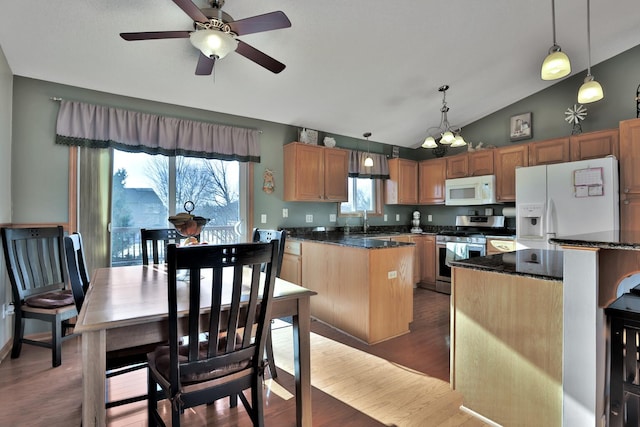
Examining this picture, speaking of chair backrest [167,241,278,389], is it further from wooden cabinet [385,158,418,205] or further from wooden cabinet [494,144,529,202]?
wooden cabinet [385,158,418,205]

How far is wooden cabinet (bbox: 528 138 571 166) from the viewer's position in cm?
371

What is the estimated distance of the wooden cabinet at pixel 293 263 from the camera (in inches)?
147

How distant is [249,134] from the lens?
388cm

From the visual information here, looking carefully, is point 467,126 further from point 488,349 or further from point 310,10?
point 488,349

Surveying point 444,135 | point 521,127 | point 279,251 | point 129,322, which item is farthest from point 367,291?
point 521,127

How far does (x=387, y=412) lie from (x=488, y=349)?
684 mm

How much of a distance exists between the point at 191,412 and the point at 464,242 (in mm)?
3774

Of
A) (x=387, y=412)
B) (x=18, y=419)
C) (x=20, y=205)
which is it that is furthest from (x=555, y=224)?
(x=20, y=205)

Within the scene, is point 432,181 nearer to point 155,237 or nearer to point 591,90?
point 591,90

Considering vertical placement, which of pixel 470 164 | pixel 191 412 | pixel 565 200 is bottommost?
pixel 191 412

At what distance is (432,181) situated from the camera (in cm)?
521

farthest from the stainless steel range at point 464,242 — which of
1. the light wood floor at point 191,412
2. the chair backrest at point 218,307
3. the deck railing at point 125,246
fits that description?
the deck railing at point 125,246

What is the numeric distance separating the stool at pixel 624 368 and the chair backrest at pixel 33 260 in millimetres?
3667

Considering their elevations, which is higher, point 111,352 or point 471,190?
point 471,190
